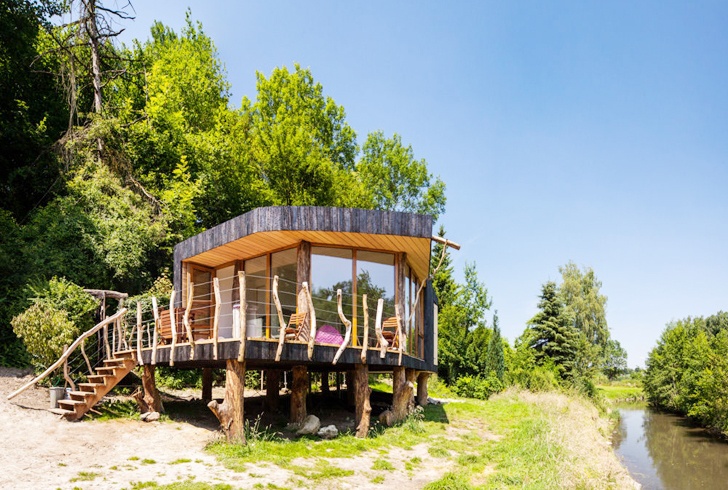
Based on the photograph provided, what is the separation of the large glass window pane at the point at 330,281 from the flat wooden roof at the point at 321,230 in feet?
0.92

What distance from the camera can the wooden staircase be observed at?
1028 cm

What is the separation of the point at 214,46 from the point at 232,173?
10.7 m

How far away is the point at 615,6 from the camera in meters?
13.5

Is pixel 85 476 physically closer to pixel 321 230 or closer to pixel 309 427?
pixel 309 427

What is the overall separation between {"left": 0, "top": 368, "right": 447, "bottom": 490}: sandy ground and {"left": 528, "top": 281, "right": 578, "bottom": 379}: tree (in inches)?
819

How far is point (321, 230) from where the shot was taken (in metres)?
10.5

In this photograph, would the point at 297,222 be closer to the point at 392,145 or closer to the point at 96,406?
the point at 96,406

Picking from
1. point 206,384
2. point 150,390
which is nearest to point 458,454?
point 150,390

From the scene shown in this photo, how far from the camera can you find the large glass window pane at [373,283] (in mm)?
11672

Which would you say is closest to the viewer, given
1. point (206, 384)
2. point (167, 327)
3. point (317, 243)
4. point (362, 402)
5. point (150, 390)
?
point (362, 402)

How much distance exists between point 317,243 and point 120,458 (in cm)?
557

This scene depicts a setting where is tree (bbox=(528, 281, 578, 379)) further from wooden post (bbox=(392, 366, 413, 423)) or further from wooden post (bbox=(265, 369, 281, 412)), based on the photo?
wooden post (bbox=(265, 369, 281, 412))

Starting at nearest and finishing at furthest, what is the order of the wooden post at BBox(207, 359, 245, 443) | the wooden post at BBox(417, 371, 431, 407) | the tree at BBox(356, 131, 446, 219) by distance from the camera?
the wooden post at BBox(207, 359, 245, 443) → the wooden post at BBox(417, 371, 431, 407) → the tree at BBox(356, 131, 446, 219)

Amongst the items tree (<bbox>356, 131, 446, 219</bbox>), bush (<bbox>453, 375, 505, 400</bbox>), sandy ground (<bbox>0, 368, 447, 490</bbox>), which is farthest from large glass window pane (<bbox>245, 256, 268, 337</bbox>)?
tree (<bbox>356, 131, 446, 219</bbox>)
